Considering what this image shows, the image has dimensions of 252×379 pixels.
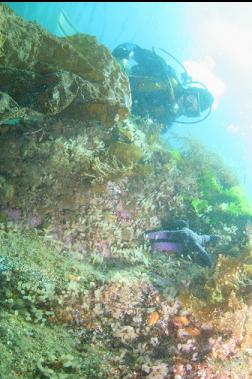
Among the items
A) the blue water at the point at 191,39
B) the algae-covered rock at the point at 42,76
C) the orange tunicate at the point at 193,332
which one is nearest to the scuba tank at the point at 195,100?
the algae-covered rock at the point at 42,76

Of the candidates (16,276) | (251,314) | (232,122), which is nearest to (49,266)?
(16,276)

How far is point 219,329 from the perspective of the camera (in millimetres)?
3689

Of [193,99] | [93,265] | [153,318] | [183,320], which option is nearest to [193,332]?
[183,320]

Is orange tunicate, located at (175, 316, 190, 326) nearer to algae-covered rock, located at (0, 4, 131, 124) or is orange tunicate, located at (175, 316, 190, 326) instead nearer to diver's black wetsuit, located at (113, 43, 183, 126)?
algae-covered rock, located at (0, 4, 131, 124)

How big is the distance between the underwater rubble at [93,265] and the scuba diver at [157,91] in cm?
429

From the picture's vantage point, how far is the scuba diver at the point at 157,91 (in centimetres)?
1034

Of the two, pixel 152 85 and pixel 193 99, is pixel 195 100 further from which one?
pixel 152 85

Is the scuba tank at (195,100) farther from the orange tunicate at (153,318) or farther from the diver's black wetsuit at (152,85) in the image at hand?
the orange tunicate at (153,318)

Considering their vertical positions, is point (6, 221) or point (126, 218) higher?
point (126, 218)

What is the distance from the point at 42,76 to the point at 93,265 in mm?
2671

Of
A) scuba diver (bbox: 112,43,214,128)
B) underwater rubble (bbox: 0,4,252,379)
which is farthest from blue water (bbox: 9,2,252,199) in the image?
underwater rubble (bbox: 0,4,252,379)

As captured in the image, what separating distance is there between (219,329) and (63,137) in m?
3.46

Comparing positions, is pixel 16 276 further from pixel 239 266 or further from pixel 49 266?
pixel 239 266

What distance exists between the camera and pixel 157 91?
10414 mm
